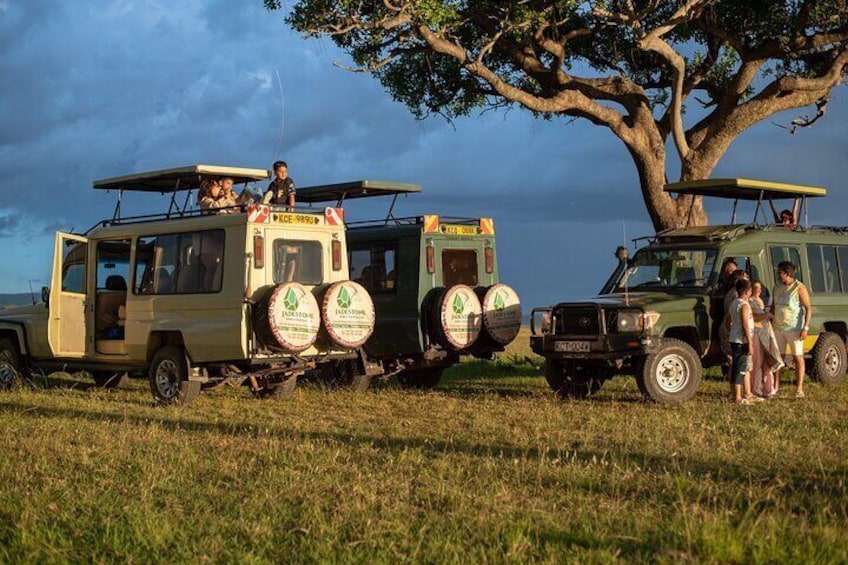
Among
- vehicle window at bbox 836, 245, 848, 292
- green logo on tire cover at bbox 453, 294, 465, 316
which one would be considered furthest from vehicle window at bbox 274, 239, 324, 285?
vehicle window at bbox 836, 245, 848, 292

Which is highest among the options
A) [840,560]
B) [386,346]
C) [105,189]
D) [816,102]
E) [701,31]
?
[701,31]

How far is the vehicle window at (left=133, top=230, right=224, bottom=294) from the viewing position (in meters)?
14.6

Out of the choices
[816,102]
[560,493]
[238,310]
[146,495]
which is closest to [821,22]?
[816,102]

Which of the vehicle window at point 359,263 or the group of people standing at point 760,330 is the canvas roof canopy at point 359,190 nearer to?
the vehicle window at point 359,263

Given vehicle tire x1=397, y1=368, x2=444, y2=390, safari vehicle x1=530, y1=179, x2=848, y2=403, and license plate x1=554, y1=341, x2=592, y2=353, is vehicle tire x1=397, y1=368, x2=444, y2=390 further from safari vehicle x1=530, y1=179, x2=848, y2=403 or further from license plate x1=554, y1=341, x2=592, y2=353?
license plate x1=554, y1=341, x2=592, y2=353

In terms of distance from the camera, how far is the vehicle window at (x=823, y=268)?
57.1 feet

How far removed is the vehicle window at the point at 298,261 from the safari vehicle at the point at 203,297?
0.02 metres

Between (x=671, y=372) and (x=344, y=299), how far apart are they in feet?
14.3

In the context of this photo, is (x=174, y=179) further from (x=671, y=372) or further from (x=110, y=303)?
(x=671, y=372)

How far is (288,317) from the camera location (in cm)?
1413

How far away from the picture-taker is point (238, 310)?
14.2 m

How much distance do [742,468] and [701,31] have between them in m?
15.9

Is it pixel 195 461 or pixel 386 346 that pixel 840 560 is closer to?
pixel 195 461

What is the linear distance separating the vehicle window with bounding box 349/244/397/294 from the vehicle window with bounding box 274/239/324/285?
2.00 m
